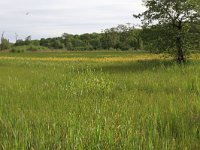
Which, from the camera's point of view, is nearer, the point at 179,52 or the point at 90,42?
the point at 179,52

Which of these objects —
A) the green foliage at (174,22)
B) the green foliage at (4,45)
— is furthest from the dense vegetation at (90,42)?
the green foliage at (174,22)

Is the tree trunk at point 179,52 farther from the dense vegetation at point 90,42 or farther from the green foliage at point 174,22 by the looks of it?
the dense vegetation at point 90,42

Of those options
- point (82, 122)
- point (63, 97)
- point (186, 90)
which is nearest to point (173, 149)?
point (82, 122)

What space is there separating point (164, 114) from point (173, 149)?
1.74 meters

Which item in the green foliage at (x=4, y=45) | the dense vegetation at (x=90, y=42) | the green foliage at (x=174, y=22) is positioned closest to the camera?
the green foliage at (x=174, y=22)

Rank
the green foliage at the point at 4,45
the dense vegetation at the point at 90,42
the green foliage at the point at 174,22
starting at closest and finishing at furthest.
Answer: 1. the green foliage at the point at 174,22
2. the dense vegetation at the point at 90,42
3. the green foliage at the point at 4,45

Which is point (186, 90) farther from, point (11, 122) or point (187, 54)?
point (187, 54)

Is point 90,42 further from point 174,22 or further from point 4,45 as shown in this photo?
point 174,22

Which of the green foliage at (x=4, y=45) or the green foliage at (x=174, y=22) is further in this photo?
the green foliage at (x=4, y=45)

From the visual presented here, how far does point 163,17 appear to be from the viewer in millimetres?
20531

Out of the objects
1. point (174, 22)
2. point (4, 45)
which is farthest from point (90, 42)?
point (174, 22)

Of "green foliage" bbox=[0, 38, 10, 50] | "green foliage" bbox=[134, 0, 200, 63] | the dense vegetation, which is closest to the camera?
"green foliage" bbox=[134, 0, 200, 63]

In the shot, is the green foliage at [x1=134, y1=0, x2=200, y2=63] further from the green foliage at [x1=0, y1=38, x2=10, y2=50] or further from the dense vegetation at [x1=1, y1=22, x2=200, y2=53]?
the green foliage at [x1=0, y1=38, x2=10, y2=50]

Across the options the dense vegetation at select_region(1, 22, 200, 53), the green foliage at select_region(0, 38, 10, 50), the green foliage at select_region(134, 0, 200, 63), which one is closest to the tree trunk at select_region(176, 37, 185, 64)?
the green foliage at select_region(134, 0, 200, 63)
